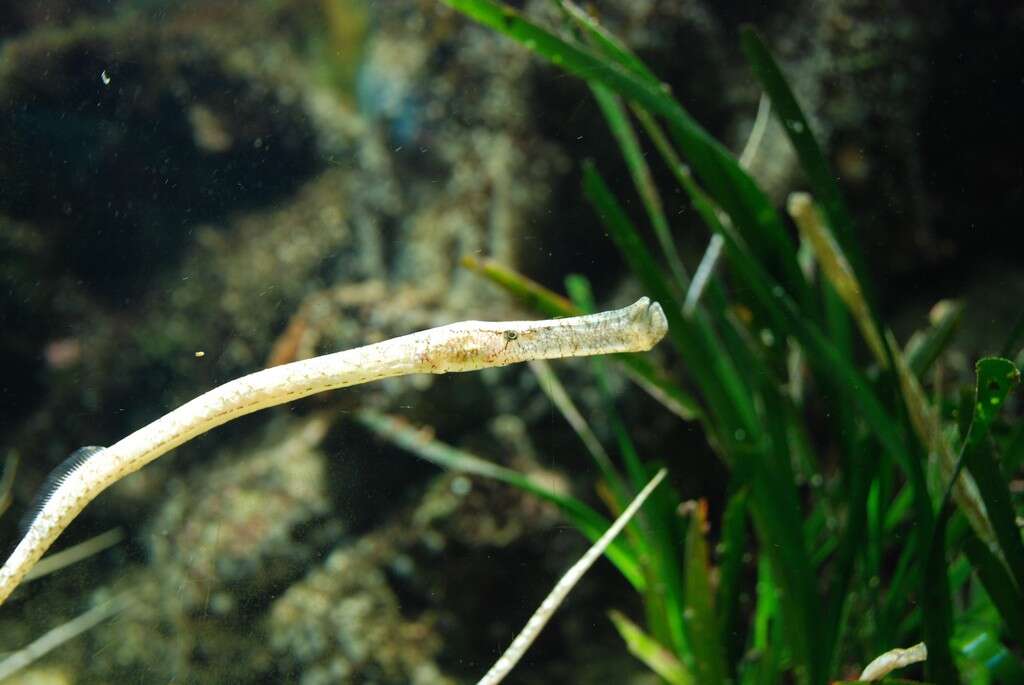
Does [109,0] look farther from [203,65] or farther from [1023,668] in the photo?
[1023,668]

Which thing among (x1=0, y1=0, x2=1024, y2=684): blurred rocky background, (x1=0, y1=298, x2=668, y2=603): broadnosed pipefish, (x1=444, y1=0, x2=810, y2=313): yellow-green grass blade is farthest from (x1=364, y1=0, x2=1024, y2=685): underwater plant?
(x1=0, y1=298, x2=668, y2=603): broadnosed pipefish

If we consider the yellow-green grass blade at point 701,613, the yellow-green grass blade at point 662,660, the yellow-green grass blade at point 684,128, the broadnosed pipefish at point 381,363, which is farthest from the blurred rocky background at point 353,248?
the yellow-green grass blade at point 684,128

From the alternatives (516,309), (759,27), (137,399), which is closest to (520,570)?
(516,309)

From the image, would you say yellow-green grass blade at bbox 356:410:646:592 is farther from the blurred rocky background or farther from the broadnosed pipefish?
the broadnosed pipefish

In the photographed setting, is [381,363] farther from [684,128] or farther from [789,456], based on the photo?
[789,456]

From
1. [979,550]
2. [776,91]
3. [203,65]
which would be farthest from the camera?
[203,65]

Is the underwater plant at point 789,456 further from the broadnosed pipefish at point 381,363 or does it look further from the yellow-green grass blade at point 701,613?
the broadnosed pipefish at point 381,363
